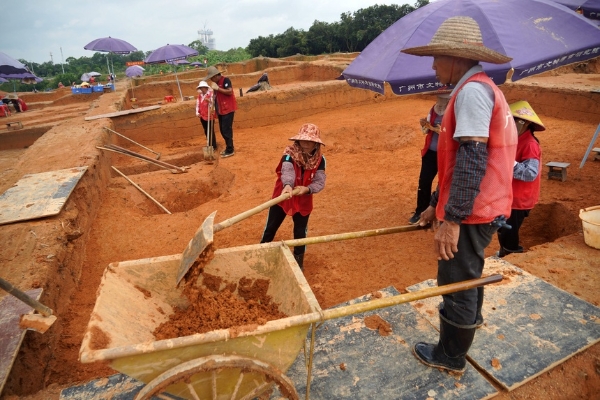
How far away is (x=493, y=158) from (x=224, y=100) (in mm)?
6498

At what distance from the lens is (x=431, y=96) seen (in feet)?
37.4

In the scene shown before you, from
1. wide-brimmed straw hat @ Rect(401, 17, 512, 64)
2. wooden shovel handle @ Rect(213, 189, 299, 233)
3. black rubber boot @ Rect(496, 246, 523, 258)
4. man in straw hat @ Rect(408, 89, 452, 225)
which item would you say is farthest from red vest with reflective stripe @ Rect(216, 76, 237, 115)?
wide-brimmed straw hat @ Rect(401, 17, 512, 64)

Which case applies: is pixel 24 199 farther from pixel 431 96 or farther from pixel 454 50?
pixel 431 96

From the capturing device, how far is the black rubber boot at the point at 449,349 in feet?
7.13

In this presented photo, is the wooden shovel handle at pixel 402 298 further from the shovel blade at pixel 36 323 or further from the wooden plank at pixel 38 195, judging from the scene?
the wooden plank at pixel 38 195

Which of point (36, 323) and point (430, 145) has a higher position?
point (430, 145)

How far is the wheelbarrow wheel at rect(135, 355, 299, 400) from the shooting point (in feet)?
5.52

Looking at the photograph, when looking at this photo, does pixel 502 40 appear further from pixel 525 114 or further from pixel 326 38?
pixel 326 38

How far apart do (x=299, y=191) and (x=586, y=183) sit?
4766 millimetres

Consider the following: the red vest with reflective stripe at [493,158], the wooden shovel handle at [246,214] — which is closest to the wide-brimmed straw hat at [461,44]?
the red vest with reflective stripe at [493,158]

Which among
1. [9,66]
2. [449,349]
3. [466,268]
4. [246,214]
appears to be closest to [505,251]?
[449,349]

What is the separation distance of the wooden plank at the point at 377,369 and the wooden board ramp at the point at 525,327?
162 mm

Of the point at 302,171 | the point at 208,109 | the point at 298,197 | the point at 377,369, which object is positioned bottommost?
the point at 377,369

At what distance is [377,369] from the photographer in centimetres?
236
